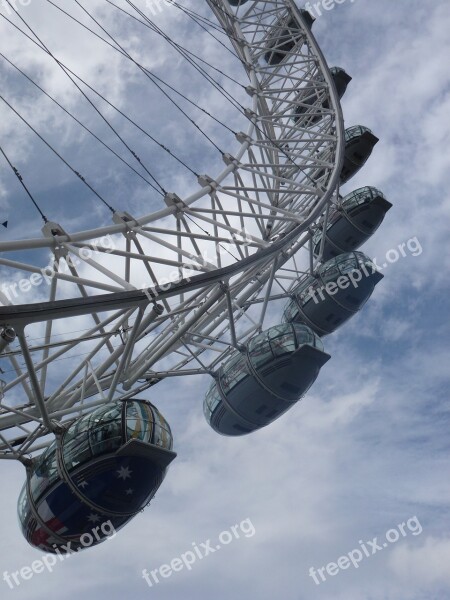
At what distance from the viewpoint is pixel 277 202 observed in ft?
76.9

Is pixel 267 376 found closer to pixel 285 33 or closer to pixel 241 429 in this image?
pixel 241 429

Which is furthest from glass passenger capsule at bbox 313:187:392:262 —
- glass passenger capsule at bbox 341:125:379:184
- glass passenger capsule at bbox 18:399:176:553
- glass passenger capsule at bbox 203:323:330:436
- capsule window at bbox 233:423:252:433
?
glass passenger capsule at bbox 18:399:176:553

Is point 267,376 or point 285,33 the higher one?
point 285,33

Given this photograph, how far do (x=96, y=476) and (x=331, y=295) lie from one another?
1344cm

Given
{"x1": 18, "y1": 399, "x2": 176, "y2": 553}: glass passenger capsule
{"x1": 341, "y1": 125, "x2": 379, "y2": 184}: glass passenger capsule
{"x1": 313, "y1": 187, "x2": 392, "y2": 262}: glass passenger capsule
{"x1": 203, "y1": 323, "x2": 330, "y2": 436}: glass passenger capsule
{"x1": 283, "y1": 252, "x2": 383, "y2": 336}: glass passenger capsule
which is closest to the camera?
{"x1": 18, "y1": 399, "x2": 176, "y2": 553}: glass passenger capsule

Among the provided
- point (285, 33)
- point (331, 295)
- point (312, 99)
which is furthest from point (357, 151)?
point (331, 295)

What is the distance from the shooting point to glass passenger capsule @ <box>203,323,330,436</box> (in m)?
17.4

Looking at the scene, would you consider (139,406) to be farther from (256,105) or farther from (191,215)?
(256,105)

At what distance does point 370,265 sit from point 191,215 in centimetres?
1002

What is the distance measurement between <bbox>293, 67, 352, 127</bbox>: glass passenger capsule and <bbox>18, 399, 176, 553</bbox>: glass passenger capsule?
1651 centimetres

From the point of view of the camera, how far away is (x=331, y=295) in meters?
23.8

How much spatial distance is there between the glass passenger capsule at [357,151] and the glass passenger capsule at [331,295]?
8.57m

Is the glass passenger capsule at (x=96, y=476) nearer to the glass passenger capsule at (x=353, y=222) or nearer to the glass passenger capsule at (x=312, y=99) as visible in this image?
the glass passenger capsule at (x=353, y=222)

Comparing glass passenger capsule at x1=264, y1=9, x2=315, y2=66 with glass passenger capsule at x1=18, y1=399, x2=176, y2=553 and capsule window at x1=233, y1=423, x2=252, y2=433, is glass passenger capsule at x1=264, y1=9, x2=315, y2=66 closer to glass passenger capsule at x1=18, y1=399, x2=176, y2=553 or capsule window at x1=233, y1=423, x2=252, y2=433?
capsule window at x1=233, y1=423, x2=252, y2=433
